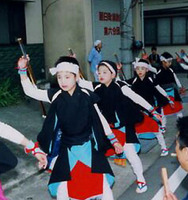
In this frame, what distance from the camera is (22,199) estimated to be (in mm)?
5148

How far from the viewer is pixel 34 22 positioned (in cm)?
1341

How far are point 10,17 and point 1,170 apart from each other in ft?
34.3

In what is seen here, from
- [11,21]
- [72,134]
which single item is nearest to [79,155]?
[72,134]

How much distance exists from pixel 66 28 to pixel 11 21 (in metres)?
2.02

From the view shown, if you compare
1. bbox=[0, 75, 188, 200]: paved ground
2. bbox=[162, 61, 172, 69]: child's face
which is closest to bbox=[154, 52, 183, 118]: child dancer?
bbox=[162, 61, 172, 69]: child's face

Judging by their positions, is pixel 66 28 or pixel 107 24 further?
pixel 107 24

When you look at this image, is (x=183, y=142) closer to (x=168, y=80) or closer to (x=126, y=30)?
(x=168, y=80)

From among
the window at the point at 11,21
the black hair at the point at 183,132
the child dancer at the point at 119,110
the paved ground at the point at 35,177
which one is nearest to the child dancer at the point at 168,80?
the paved ground at the point at 35,177

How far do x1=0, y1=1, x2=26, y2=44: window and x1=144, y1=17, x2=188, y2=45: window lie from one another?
11.9m

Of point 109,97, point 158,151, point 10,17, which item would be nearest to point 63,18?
point 10,17

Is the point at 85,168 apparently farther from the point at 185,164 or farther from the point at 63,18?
the point at 63,18

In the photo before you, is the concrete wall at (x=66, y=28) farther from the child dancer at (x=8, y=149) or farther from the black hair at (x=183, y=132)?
the black hair at (x=183, y=132)

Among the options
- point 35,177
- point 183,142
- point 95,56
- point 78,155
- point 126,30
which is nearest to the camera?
point 183,142

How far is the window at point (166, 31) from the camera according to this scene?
2223cm
